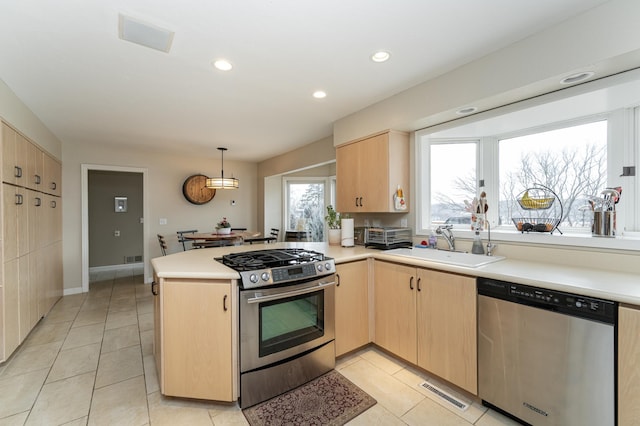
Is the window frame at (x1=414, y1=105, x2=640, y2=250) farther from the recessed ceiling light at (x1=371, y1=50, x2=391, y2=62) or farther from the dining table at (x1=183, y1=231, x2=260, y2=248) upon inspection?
the dining table at (x1=183, y1=231, x2=260, y2=248)

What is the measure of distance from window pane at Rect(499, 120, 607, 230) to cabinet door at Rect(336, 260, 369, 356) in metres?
1.39

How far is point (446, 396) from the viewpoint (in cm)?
189

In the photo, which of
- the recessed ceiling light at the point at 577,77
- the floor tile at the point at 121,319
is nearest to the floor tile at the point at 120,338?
the floor tile at the point at 121,319

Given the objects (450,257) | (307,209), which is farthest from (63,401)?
(307,209)

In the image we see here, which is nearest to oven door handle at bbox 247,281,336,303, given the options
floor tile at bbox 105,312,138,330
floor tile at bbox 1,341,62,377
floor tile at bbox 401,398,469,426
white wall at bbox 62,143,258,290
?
floor tile at bbox 401,398,469,426

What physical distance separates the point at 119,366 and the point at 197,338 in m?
1.12

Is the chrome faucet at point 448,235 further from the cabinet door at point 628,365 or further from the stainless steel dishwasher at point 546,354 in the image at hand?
the cabinet door at point 628,365

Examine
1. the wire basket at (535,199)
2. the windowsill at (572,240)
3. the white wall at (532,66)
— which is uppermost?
the white wall at (532,66)

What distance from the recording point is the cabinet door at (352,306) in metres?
2.29

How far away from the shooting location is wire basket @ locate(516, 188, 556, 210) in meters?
2.12

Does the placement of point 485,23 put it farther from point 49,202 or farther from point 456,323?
point 49,202

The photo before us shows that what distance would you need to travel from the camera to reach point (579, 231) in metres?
2.02

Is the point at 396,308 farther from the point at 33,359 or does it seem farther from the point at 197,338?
the point at 33,359

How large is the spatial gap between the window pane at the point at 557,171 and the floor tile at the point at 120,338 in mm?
3748
